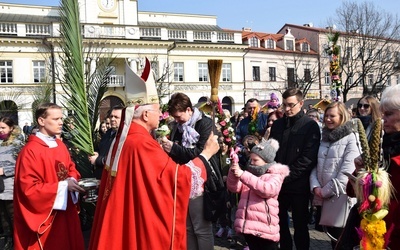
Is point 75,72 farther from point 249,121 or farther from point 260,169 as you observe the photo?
point 249,121

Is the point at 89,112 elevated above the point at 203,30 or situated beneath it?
situated beneath

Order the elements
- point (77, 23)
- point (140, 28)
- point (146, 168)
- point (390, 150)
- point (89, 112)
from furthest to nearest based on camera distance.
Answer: point (140, 28) < point (89, 112) < point (77, 23) < point (146, 168) < point (390, 150)

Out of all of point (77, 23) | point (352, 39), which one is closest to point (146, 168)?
point (77, 23)

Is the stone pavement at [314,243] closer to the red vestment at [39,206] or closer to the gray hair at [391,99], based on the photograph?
the red vestment at [39,206]

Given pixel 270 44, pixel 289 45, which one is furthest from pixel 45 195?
pixel 289 45

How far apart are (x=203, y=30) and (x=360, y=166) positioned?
1463 inches

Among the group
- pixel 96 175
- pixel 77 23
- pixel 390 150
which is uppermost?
pixel 77 23

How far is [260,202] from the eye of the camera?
4.43 m

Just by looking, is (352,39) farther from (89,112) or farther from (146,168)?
(146,168)

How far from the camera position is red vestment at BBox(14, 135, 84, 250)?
3.88 m

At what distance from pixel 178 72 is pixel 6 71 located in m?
14.5

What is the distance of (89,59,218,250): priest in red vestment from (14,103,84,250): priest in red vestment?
2.86ft

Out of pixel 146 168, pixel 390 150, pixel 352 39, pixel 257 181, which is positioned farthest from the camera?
pixel 352 39

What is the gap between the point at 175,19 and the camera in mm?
39906
